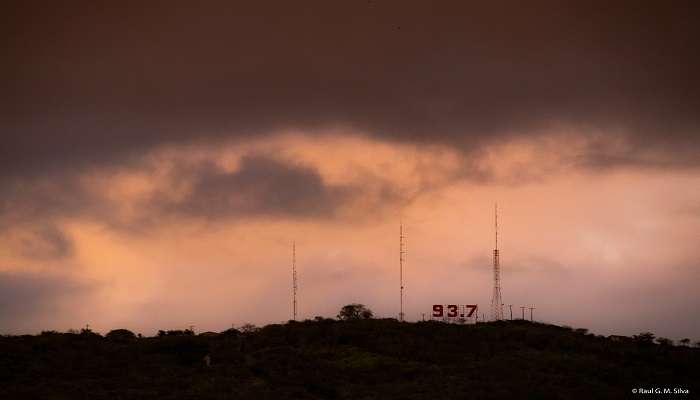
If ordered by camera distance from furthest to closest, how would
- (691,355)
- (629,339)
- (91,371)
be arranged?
1. (629,339)
2. (691,355)
3. (91,371)

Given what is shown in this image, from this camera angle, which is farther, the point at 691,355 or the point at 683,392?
the point at 691,355

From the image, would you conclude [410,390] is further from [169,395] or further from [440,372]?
[169,395]

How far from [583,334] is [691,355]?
57.4ft

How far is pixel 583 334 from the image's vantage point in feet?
447

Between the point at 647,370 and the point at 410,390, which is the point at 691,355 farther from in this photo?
the point at 410,390

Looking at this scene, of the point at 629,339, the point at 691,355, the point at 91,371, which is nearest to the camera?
the point at 91,371

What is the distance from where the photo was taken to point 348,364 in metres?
116

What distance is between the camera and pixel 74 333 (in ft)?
405

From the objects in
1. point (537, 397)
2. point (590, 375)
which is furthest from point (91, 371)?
point (590, 375)

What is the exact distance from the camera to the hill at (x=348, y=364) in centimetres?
9975

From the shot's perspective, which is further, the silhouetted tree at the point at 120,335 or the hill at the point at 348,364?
the silhouetted tree at the point at 120,335

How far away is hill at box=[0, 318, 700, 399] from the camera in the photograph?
99750mm

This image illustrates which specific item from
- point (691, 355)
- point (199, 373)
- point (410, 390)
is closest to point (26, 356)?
point (199, 373)

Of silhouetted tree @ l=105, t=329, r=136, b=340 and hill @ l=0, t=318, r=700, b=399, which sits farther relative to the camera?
silhouetted tree @ l=105, t=329, r=136, b=340
